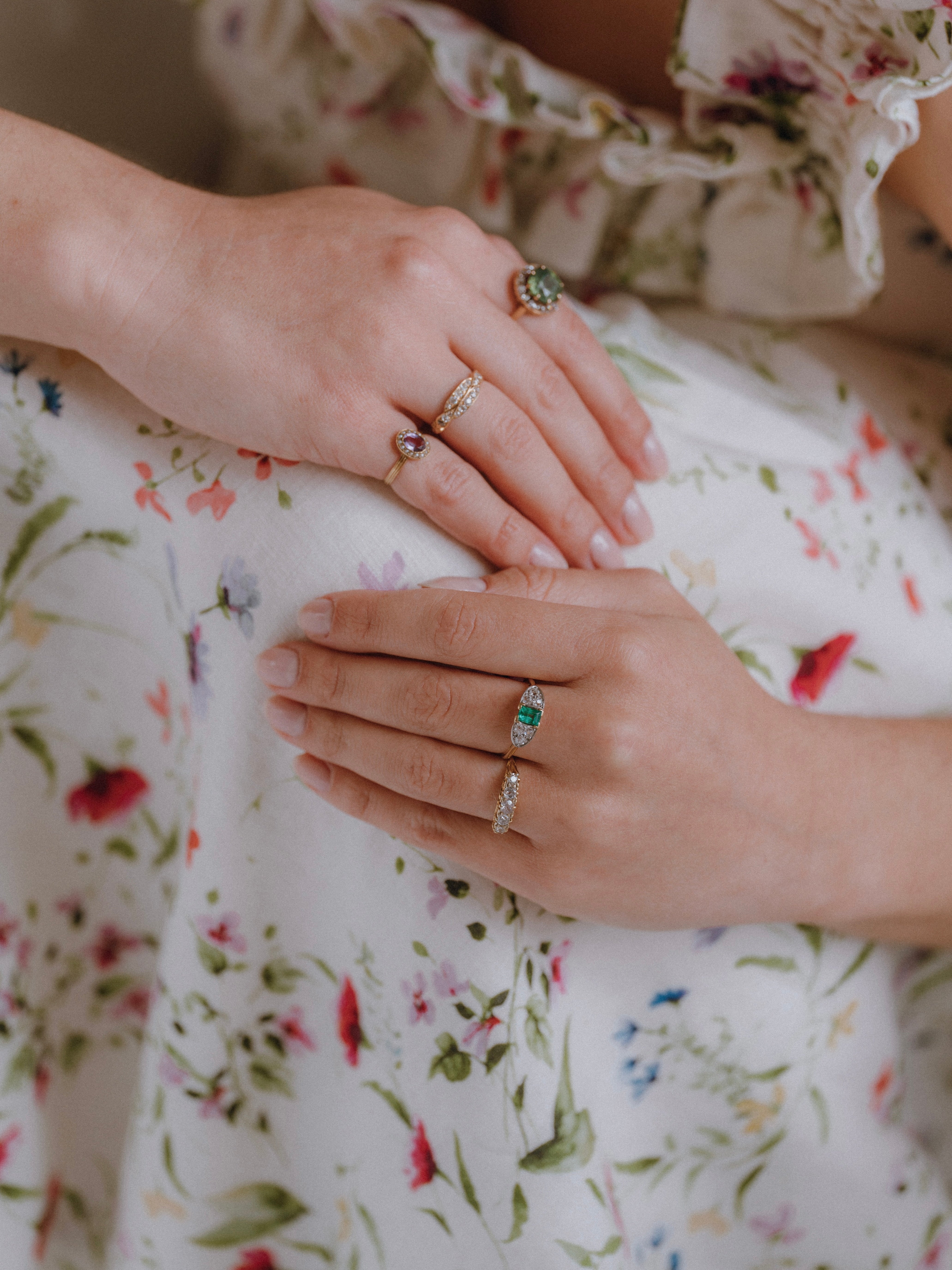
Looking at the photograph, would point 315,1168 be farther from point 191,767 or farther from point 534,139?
point 534,139

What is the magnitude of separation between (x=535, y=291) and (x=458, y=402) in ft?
0.38

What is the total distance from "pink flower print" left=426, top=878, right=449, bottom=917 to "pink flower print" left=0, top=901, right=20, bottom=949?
37 cm

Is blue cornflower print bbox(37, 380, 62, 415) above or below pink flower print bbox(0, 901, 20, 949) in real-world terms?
above

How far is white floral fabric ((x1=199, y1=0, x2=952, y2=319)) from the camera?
2.21 feet

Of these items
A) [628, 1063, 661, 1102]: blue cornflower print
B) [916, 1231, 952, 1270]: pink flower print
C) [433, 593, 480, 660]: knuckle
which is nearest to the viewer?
[433, 593, 480, 660]: knuckle

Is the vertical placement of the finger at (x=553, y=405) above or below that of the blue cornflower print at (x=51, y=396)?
above

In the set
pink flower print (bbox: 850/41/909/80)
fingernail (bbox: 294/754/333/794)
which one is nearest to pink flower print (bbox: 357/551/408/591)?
fingernail (bbox: 294/754/333/794)

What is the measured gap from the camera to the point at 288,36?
2.64 feet

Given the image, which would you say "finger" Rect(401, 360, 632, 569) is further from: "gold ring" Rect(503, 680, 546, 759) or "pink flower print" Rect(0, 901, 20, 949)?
"pink flower print" Rect(0, 901, 20, 949)

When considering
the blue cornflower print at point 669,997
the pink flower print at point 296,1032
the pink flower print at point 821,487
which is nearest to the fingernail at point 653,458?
the pink flower print at point 821,487

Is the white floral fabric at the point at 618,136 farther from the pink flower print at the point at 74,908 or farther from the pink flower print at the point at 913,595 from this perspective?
the pink flower print at the point at 74,908

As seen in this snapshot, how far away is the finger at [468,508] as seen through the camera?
56 centimetres

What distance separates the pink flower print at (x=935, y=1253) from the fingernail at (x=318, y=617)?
26.3 inches

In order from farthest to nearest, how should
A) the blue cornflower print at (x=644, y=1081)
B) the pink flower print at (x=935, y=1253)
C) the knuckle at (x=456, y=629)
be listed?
1. the pink flower print at (x=935, y=1253)
2. the blue cornflower print at (x=644, y=1081)
3. the knuckle at (x=456, y=629)
